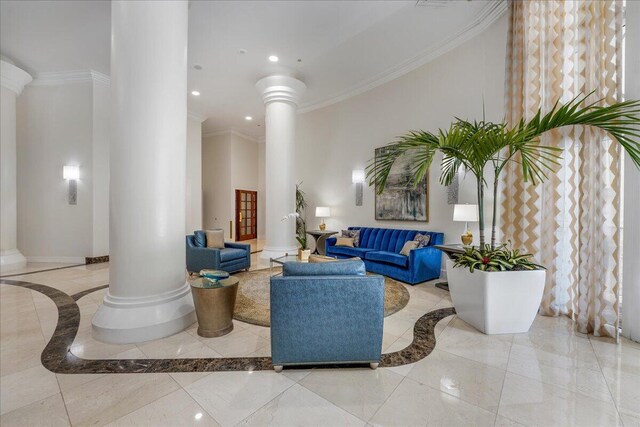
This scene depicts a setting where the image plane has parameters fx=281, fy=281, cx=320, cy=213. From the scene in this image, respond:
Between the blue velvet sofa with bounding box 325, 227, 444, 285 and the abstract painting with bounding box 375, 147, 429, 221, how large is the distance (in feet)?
1.10

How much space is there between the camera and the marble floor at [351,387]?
1636mm

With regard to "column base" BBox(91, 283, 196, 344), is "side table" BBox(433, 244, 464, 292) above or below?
above

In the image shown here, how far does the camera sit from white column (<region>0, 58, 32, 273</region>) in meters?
5.29

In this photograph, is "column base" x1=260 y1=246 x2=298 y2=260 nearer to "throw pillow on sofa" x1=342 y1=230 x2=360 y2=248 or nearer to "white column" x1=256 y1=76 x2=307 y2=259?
"white column" x1=256 y1=76 x2=307 y2=259

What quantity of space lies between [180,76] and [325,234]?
4.27m

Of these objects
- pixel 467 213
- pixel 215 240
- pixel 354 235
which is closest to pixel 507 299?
pixel 467 213

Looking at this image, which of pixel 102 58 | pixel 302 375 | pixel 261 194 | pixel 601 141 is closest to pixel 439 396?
pixel 302 375

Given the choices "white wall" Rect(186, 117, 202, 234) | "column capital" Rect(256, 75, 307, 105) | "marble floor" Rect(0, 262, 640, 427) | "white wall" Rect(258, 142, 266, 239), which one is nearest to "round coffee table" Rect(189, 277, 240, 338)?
"marble floor" Rect(0, 262, 640, 427)

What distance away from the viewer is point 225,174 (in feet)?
31.0

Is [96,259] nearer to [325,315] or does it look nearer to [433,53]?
[325,315]

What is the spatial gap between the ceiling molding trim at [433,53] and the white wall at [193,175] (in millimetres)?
3611

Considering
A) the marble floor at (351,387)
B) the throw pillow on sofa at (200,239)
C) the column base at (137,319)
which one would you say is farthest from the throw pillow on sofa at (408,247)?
the throw pillow on sofa at (200,239)

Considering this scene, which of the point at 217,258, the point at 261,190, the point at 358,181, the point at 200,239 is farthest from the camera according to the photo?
the point at 261,190

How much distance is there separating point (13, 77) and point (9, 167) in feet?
5.61
